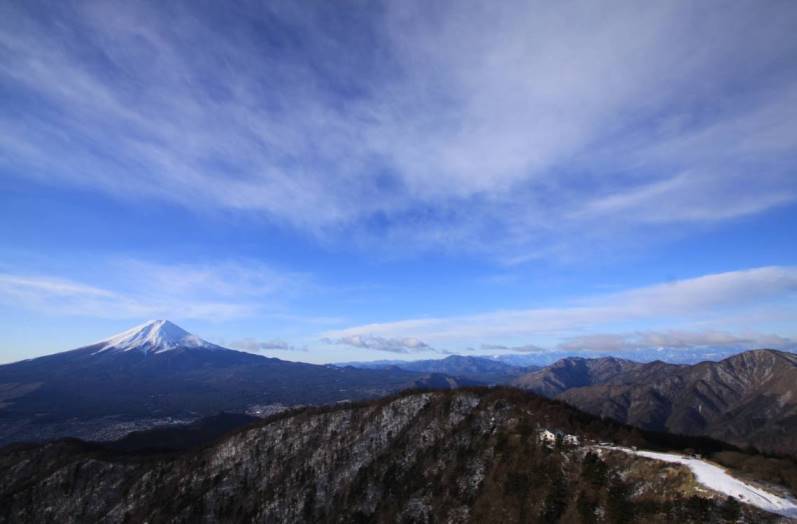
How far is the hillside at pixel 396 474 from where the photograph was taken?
44.3m

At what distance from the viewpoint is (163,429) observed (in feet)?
648

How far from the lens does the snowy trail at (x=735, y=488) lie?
110 feet

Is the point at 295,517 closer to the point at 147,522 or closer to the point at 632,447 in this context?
the point at 147,522

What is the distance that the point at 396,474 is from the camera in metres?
66.5

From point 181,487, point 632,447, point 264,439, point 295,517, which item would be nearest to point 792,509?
point 632,447

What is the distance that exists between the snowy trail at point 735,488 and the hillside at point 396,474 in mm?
924

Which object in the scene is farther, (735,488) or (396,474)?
(396,474)

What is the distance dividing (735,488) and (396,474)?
4286cm

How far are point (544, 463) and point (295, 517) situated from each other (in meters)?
41.1

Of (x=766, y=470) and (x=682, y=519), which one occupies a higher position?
(x=766, y=470)

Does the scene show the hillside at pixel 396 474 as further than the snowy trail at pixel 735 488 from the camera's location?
Yes

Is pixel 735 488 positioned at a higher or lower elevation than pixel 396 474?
higher

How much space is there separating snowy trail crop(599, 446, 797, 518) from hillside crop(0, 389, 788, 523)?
0.92 metres

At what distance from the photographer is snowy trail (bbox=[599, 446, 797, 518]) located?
33656 millimetres
